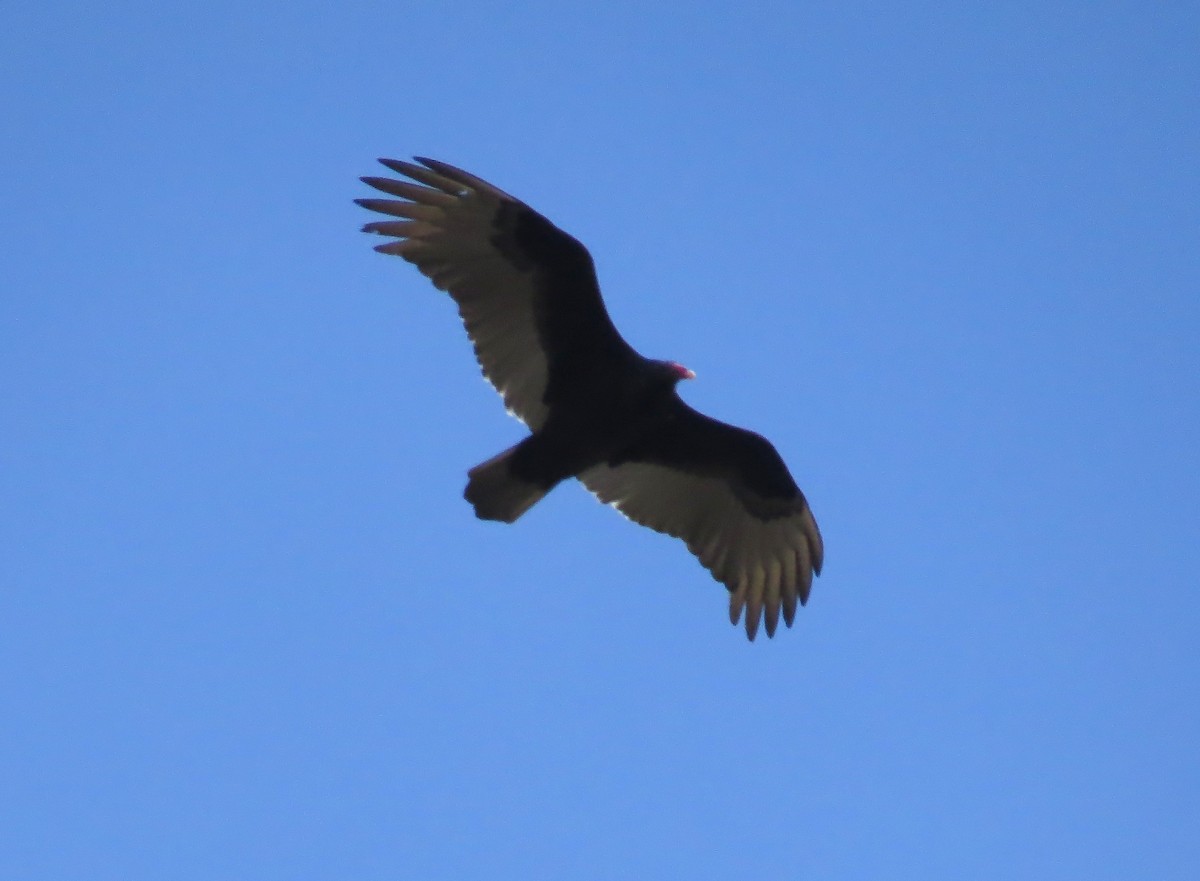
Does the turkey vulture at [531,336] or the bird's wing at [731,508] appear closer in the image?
the turkey vulture at [531,336]

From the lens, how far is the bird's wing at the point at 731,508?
9.10 meters

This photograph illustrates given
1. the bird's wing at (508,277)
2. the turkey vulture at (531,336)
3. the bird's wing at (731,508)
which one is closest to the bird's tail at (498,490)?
the turkey vulture at (531,336)

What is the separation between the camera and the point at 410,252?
8.27 meters

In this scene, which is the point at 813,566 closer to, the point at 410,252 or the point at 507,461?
the point at 507,461

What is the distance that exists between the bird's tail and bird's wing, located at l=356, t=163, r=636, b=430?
37cm

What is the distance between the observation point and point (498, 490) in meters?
8.35

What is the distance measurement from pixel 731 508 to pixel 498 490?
1.68 metres

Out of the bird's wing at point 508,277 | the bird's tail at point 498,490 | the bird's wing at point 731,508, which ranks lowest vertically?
the bird's tail at point 498,490

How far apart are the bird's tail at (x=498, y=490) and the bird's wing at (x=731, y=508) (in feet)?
2.73

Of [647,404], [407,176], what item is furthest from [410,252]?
[647,404]

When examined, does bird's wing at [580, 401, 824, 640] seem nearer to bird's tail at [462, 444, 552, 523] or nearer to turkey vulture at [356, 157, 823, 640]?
turkey vulture at [356, 157, 823, 640]

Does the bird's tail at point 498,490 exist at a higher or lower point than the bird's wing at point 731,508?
lower

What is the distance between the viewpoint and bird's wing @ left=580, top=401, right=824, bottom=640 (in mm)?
9102

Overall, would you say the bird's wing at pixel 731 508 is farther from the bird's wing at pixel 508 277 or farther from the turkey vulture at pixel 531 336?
the bird's wing at pixel 508 277
